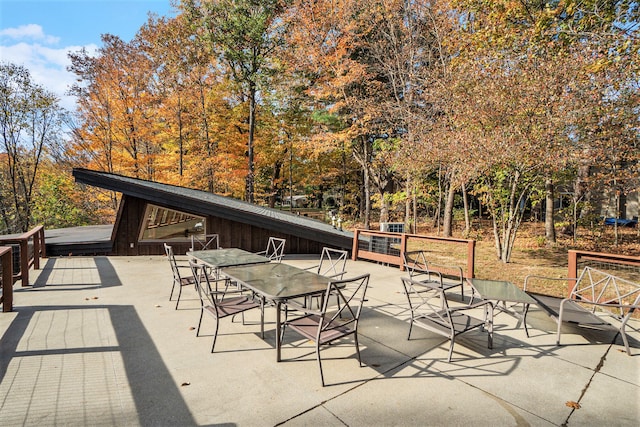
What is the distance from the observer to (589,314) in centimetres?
361

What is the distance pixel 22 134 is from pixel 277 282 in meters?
18.2

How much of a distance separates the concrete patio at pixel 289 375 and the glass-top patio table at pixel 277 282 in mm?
589

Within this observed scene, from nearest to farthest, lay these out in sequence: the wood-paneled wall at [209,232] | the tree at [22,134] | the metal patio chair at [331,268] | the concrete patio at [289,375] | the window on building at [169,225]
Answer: the concrete patio at [289,375] → the metal patio chair at [331,268] → the wood-paneled wall at [209,232] → the window on building at [169,225] → the tree at [22,134]

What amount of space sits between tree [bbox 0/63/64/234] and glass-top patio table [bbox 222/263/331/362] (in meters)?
16.4

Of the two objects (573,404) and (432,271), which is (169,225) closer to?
(432,271)

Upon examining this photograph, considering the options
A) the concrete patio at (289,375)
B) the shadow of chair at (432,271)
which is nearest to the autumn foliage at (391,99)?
the shadow of chair at (432,271)

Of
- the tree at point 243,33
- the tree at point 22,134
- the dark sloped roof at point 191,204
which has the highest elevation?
the tree at point 243,33

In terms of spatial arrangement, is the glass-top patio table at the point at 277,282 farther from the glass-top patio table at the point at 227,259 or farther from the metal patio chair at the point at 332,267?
the metal patio chair at the point at 332,267

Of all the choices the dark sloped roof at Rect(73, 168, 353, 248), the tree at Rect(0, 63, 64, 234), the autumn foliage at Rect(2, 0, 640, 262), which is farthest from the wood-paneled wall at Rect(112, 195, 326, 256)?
the tree at Rect(0, 63, 64, 234)

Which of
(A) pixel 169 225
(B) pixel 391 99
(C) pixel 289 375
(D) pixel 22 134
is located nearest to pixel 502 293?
(C) pixel 289 375

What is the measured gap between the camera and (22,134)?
14828 millimetres

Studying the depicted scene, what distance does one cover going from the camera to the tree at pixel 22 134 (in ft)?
45.8

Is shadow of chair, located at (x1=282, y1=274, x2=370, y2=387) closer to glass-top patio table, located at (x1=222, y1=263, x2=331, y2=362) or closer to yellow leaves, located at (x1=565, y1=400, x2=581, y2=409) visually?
glass-top patio table, located at (x1=222, y1=263, x2=331, y2=362)

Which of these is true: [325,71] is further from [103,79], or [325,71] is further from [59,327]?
[59,327]
